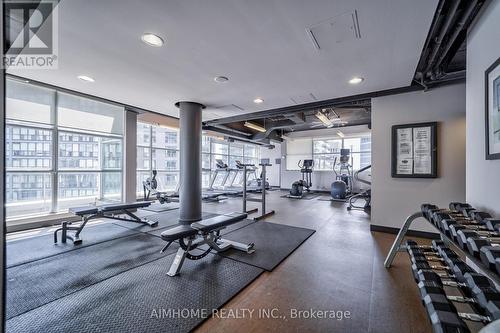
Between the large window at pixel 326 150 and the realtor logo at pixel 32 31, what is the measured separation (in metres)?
8.48

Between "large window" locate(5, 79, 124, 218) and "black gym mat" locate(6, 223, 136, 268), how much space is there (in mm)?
924

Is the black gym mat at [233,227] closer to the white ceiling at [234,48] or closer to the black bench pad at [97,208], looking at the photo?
the black bench pad at [97,208]

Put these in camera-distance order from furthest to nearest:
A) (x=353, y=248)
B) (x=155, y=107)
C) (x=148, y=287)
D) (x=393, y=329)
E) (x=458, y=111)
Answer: (x=155, y=107) → (x=458, y=111) → (x=353, y=248) → (x=148, y=287) → (x=393, y=329)

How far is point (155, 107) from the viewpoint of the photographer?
493 centimetres

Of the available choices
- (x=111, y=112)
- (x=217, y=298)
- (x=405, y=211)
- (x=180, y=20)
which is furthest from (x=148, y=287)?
(x=111, y=112)

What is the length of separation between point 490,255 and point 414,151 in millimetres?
3094

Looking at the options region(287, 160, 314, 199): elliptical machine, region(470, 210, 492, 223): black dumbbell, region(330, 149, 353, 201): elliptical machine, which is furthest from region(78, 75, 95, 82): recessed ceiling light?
region(330, 149, 353, 201): elliptical machine

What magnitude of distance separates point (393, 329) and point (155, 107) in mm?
→ 5486

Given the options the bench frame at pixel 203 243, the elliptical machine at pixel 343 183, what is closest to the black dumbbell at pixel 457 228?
the bench frame at pixel 203 243

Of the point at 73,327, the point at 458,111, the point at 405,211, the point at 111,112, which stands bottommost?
the point at 73,327

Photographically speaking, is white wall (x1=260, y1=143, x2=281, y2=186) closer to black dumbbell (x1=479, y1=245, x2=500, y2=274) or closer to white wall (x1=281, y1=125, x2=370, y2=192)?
white wall (x1=281, y1=125, x2=370, y2=192)

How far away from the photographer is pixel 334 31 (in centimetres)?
208

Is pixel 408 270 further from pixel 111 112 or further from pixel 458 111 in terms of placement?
pixel 111 112

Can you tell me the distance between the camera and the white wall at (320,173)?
8703mm
